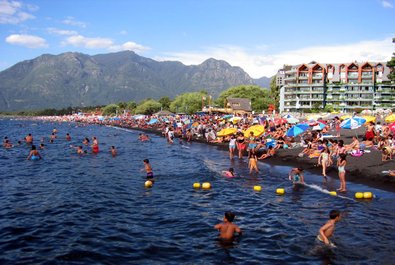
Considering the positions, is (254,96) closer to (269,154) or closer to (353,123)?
(269,154)

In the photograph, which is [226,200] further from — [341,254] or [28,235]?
[28,235]

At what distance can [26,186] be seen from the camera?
19969 mm

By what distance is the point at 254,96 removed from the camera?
120 metres

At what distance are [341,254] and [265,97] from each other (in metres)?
116

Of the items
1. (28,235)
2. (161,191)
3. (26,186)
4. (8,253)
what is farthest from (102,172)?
(8,253)

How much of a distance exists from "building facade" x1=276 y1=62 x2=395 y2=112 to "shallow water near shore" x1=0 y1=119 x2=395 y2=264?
82445 millimetres

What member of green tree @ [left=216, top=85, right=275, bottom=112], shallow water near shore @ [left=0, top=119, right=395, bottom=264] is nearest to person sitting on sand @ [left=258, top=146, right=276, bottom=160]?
shallow water near shore @ [left=0, top=119, right=395, bottom=264]

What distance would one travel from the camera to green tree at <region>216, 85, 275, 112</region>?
4562 inches

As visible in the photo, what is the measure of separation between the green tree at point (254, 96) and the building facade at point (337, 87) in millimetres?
7640

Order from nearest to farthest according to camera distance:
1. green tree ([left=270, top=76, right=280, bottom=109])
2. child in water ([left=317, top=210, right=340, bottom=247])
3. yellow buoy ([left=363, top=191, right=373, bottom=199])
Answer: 1. child in water ([left=317, top=210, right=340, bottom=247])
2. yellow buoy ([left=363, top=191, right=373, bottom=199])
3. green tree ([left=270, top=76, right=280, bottom=109])

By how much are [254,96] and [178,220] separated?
110m

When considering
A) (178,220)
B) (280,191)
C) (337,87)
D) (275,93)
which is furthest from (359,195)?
(275,93)

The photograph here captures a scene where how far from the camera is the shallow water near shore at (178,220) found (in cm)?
1034

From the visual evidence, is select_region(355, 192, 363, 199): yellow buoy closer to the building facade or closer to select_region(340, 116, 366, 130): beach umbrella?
select_region(340, 116, 366, 130): beach umbrella
